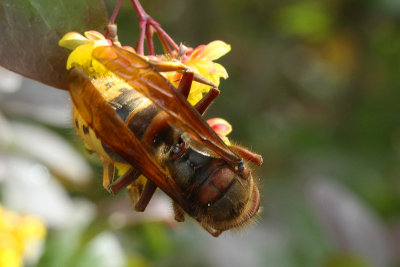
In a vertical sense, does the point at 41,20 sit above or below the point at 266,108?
above

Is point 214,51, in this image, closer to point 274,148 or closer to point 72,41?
point 72,41

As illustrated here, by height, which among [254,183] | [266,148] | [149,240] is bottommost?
Answer: [266,148]

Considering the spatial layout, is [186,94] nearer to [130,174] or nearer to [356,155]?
[130,174]

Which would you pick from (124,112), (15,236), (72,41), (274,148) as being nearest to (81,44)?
(72,41)

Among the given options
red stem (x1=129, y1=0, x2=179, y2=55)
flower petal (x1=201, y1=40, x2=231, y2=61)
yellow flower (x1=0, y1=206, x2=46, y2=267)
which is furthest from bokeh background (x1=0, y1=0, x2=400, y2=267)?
flower petal (x1=201, y1=40, x2=231, y2=61)

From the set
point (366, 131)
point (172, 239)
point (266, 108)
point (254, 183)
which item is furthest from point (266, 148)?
point (254, 183)

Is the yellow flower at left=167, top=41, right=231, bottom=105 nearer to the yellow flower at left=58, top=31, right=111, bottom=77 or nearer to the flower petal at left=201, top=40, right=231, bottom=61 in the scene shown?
the flower petal at left=201, top=40, right=231, bottom=61
